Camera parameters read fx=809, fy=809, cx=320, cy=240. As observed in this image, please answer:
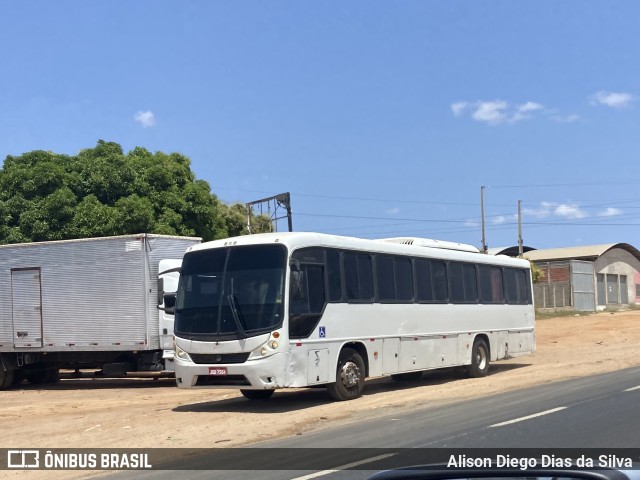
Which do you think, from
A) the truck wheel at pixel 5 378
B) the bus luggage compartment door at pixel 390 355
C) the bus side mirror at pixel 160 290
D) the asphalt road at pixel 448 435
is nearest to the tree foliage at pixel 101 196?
the truck wheel at pixel 5 378

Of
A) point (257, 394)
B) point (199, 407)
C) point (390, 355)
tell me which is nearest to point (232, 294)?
point (199, 407)

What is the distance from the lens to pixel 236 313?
14109mm

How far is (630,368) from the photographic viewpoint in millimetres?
20844

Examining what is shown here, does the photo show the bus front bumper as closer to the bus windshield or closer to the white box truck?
the bus windshield

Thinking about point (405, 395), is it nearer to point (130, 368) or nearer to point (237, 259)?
point (237, 259)

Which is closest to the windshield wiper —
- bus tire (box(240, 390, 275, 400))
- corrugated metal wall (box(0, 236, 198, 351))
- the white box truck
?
bus tire (box(240, 390, 275, 400))

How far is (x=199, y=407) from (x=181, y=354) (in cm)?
A: 127

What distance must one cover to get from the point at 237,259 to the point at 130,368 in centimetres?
702

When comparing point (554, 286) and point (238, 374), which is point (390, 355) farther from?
point (554, 286)

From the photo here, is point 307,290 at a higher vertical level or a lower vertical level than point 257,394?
higher

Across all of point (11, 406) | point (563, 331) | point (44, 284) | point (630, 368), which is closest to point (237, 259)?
point (11, 406)

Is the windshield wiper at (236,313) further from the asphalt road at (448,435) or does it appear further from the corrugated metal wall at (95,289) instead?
the corrugated metal wall at (95,289)

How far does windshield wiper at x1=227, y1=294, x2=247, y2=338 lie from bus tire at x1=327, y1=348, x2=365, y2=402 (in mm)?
2161

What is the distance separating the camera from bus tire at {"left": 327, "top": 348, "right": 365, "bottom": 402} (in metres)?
15.1
